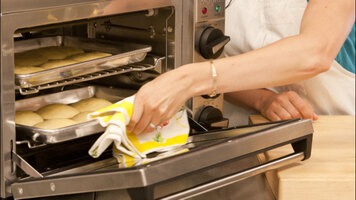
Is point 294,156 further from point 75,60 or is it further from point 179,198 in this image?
point 75,60

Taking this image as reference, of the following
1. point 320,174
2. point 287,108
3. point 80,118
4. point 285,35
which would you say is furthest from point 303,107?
point 80,118

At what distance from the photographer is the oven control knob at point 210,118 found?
130cm

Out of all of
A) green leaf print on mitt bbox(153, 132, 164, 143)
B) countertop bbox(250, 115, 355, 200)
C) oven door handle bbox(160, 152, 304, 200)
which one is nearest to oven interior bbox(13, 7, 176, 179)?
green leaf print on mitt bbox(153, 132, 164, 143)

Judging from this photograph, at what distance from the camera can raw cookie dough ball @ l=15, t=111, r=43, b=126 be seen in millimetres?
1072

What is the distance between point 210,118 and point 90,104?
0.29 meters

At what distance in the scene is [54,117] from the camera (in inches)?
44.9

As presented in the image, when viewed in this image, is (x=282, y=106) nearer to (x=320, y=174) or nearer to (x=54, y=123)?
(x=320, y=174)

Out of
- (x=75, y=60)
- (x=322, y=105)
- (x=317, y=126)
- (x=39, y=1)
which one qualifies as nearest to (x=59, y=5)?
(x=39, y=1)

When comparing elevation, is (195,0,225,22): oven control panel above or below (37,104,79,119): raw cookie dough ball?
above

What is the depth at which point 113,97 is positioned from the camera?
50.8 inches

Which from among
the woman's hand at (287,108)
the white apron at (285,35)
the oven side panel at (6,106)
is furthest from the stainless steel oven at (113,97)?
the white apron at (285,35)

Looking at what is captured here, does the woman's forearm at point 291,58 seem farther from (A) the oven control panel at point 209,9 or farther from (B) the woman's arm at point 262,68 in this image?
(A) the oven control panel at point 209,9

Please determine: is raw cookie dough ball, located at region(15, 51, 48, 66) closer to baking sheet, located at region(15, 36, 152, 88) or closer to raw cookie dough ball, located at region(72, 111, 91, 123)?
baking sheet, located at region(15, 36, 152, 88)

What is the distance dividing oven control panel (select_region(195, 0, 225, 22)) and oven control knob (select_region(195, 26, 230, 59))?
28 millimetres
